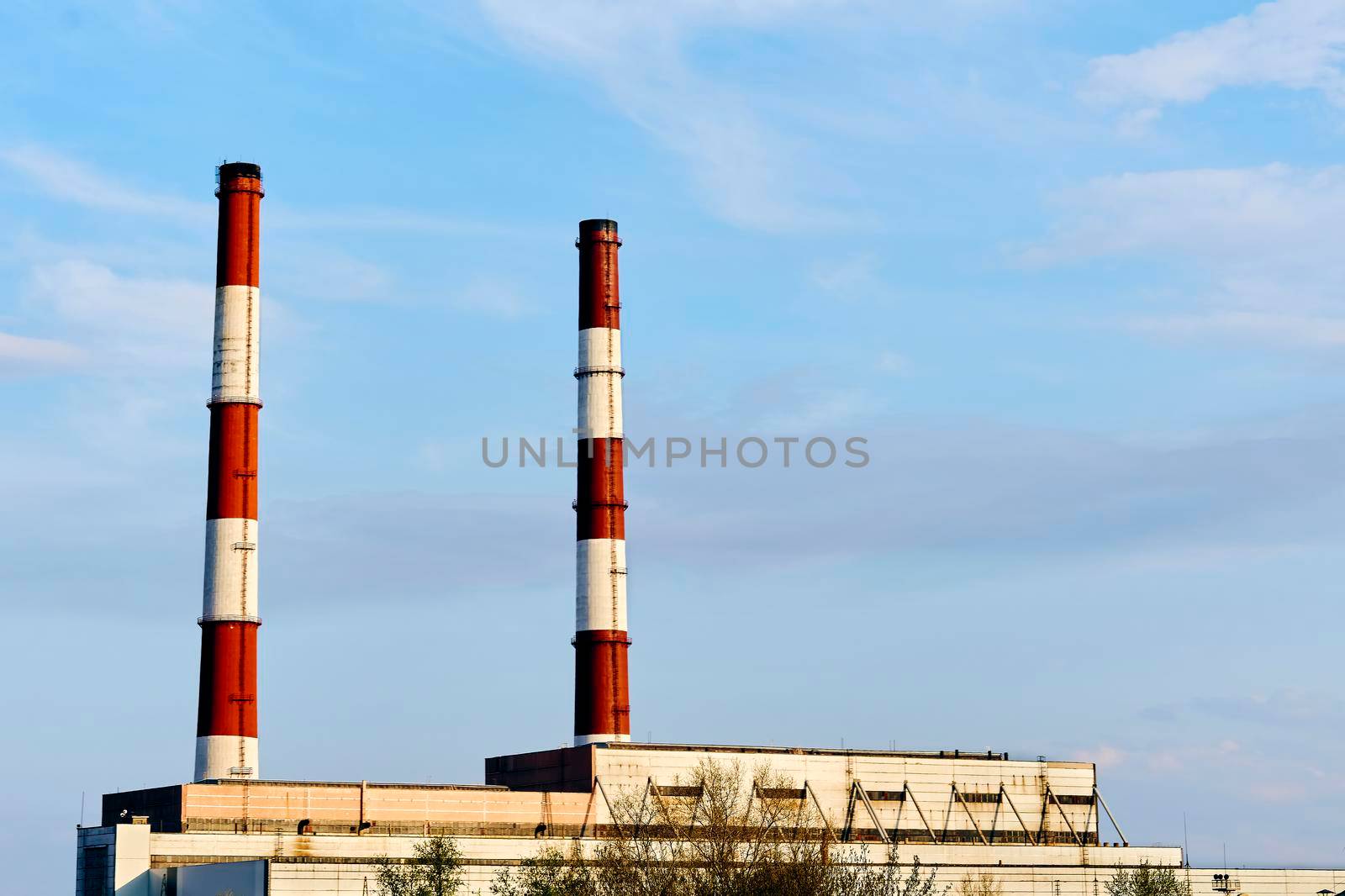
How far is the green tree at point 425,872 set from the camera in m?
68.0

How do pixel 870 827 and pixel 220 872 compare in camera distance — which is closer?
pixel 220 872

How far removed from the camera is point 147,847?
7600 cm

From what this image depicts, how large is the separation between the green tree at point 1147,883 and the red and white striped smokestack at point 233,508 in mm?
39188

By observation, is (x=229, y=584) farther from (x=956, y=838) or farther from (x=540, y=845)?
(x=956, y=838)

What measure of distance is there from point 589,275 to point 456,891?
36.6 m

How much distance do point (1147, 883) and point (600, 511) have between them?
31713 mm

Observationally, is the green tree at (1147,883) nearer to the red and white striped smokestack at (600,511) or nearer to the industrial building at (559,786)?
the industrial building at (559,786)

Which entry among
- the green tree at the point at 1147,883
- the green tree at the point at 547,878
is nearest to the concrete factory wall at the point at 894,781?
the green tree at the point at 1147,883

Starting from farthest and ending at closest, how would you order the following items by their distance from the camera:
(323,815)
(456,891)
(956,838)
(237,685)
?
(956,838) → (237,685) → (323,815) → (456,891)

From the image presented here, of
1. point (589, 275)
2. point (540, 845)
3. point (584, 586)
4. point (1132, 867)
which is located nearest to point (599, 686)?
point (584, 586)

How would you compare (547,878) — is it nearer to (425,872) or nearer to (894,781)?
(425,872)

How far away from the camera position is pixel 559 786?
8850 centimetres

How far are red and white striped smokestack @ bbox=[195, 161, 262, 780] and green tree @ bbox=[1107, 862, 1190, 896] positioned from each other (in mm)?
39188

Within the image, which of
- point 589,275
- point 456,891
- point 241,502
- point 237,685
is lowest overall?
point 456,891
